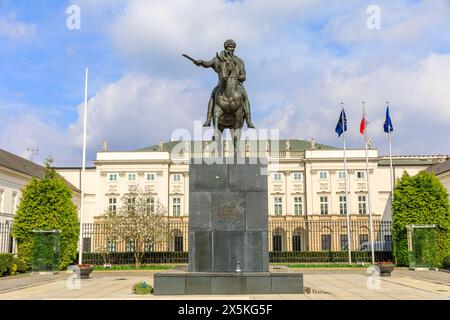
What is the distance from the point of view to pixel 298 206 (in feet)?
218

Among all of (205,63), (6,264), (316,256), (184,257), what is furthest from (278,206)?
(205,63)

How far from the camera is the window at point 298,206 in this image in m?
66.2

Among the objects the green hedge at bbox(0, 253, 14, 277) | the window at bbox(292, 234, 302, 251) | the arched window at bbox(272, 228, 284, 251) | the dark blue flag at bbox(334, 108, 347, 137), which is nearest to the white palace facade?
the window at bbox(292, 234, 302, 251)

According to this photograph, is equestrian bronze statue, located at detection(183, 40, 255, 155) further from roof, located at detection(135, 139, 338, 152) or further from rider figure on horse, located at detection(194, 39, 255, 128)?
roof, located at detection(135, 139, 338, 152)

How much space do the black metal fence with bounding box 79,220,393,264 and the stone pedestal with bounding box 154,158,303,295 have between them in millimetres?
22557

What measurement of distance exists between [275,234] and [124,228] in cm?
2791

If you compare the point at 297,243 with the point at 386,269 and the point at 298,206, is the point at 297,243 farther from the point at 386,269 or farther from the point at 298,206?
the point at 386,269

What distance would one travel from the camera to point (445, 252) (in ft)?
95.1

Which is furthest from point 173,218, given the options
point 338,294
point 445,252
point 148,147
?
point 338,294

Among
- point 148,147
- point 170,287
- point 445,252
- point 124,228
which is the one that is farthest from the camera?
point 148,147

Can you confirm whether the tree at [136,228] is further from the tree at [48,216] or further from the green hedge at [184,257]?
the tree at [48,216]

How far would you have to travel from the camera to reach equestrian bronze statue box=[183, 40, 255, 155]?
13.8 meters

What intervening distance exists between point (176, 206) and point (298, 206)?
16764mm
